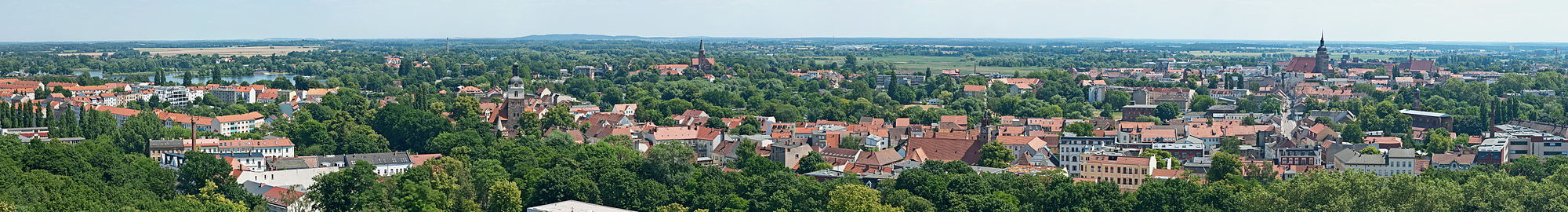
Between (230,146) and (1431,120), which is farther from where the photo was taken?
(1431,120)

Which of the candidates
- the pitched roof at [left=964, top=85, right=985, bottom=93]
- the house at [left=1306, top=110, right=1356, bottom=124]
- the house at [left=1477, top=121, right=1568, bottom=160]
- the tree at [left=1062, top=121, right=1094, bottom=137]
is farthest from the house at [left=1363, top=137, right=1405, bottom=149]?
the pitched roof at [left=964, top=85, right=985, bottom=93]

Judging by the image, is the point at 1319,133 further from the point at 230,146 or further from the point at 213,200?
the point at 213,200

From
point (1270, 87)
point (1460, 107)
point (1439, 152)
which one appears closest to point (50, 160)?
point (1439, 152)

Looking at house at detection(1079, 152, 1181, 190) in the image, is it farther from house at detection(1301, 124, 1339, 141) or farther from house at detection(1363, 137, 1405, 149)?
house at detection(1301, 124, 1339, 141)

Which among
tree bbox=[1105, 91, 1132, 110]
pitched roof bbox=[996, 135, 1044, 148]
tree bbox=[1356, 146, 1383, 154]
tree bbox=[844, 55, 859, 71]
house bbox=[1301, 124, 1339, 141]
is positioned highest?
pitched roof bbox=[996, 135, 1044, 148]

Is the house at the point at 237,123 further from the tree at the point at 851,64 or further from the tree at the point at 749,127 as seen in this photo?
the tree at the point at 851,64

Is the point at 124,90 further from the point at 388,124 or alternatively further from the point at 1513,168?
the point at 1513,168

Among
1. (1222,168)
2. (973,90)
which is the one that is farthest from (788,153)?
(973,90)
